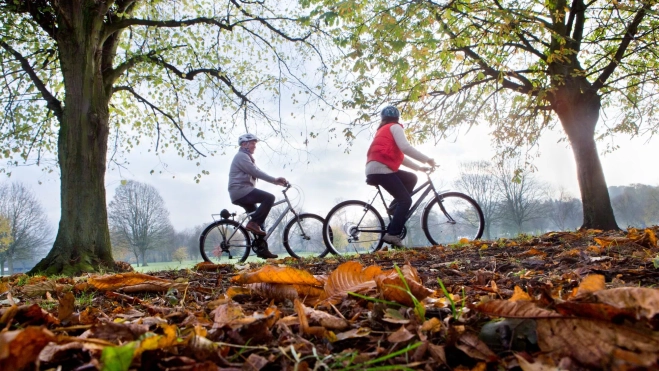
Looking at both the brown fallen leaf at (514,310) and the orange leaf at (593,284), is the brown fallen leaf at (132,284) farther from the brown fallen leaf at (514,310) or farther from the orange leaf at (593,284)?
the orange leaf at (593,284)

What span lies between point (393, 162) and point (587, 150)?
587 centimetres

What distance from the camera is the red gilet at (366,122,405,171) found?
19.8ft

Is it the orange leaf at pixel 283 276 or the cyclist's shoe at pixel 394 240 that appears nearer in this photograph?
the orange leaf at pixel 283 276

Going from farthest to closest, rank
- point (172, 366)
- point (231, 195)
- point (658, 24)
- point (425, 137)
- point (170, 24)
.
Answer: point (425, 137)
point (658, 24)
point (170, 24)
point (231, 195)
point (172, 366)

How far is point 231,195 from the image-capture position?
24.0 ft

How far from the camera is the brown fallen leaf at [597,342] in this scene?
855mm

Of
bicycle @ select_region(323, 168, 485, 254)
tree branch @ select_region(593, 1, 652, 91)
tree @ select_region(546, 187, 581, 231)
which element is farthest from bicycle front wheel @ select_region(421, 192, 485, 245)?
tree @ select_region(546, 187, 581, 231)

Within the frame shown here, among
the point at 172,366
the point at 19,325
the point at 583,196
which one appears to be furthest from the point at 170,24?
the point at 583,196

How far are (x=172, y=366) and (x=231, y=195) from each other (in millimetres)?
6540

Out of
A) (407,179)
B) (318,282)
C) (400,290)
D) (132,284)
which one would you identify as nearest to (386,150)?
(407,179)

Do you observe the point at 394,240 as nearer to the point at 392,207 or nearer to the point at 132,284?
the point at 392,207

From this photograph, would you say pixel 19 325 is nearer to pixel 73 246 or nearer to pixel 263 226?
pixel 73 246

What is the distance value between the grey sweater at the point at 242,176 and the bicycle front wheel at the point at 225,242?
3.24 feet

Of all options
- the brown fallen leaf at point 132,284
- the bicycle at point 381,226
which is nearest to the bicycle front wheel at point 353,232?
the bicycle at point 381,226
